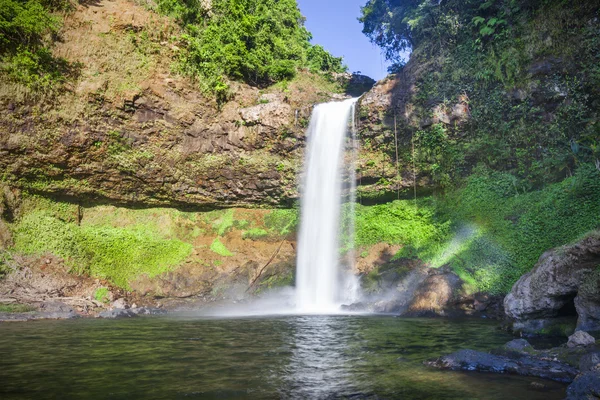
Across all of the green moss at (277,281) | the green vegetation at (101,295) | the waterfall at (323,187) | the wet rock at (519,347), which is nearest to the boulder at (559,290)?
the wet rock at (519,347)

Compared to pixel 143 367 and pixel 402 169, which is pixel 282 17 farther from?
pixel 143 367

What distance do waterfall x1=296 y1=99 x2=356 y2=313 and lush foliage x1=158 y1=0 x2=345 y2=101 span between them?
5.84 metres

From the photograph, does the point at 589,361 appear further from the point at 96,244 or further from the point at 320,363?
the point at 96,244

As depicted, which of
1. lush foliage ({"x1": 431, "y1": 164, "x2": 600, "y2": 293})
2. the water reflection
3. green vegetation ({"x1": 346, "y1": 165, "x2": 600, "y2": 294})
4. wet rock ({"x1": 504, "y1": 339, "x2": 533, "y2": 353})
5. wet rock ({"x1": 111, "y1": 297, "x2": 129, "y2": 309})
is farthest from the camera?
wet rock ({"x1": 111, "y1": 297, "x2": 129, "y2": 309})

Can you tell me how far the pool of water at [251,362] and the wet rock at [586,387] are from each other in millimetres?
253

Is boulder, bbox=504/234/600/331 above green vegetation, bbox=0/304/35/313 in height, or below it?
above

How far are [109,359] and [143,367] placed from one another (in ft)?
3.49

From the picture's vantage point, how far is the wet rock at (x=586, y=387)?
4613mm

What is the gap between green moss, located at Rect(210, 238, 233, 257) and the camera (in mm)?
21636

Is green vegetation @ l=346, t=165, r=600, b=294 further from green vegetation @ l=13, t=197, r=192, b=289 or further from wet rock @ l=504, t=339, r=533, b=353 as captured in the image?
green vegetation @ l=13, t=197, r=192, b=289

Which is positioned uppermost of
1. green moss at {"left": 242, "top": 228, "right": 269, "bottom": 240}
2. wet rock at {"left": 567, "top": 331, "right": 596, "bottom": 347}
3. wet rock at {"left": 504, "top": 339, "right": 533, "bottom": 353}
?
green moss at {"left": 242, "top": 228, "right": 269, "bottom": 240}

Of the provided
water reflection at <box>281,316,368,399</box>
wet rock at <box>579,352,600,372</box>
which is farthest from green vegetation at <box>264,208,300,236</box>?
wet rock at <box>579,352,600,372</box>

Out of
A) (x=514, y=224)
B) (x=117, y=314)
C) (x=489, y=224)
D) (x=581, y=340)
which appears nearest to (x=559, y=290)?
(x=581, y=340)

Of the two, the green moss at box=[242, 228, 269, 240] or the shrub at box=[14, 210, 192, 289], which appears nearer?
the shrub at box=[14, 210, 192, 289]
